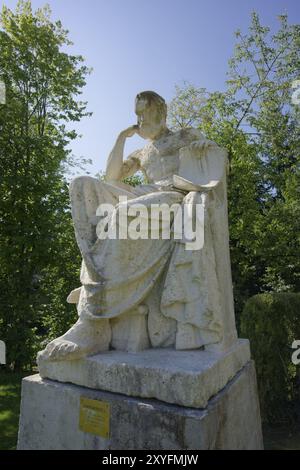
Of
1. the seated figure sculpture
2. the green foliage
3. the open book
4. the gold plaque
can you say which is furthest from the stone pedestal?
the green foliage

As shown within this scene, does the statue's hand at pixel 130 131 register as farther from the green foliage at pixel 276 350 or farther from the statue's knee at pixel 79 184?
the green foliage at pixel 276 350

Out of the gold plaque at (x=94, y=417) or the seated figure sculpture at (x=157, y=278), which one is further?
the seated figure sculpture at (x=157, y=278)

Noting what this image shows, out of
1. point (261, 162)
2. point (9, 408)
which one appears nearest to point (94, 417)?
point (9, 408)

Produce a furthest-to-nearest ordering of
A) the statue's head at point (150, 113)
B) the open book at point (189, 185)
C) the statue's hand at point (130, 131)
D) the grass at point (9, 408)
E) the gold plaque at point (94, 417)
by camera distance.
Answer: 1. the grass at point (9, 408)
2. the statue's hand at point (130, 131)
3. the statue's head at point (150, 113)
4. the open book at point (189, 185)
5. the gold plaque at point (94, 417)

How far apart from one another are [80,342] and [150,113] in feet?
6.47

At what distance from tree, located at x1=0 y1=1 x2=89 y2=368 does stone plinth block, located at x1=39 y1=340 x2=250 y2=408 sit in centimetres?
489

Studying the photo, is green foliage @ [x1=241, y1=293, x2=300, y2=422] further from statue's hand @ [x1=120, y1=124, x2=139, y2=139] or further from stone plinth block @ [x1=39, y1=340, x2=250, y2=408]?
statue's hand @ [x1=120, y1=124, x2=139, y2=139]

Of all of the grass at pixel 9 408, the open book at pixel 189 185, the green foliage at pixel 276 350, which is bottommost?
the grass at pixel 9 408

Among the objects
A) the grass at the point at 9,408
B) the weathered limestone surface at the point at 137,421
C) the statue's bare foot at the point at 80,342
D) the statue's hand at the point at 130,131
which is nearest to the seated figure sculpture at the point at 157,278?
the statue's bare foot at the point at 80,342

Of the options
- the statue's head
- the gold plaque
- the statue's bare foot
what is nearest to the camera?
the gold plaque

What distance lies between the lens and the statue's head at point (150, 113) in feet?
10.4

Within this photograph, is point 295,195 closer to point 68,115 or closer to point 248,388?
point 68,115

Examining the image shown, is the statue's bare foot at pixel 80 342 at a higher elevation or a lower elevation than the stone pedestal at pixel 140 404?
higher

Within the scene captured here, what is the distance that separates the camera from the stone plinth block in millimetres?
1966
